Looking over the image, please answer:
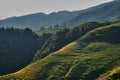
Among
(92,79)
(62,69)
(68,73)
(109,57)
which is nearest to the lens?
(92,79)

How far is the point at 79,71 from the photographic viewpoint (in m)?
173

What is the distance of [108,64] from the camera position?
178500 mm

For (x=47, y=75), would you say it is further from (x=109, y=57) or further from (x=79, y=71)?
(x=109, y=57)

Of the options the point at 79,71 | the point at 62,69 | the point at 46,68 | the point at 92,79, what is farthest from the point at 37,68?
the point at 92,79

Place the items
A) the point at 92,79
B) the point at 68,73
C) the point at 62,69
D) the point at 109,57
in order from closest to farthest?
the point at 92,79 → the point at 68,73 → the point at 62,69 → the point at 109,57

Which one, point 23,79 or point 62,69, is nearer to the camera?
point 23,79

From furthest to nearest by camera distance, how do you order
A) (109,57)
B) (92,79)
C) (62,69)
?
(109,57) < (62,69) < (92,79)

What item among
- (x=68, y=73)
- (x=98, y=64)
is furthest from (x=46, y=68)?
(x=98, y=64)

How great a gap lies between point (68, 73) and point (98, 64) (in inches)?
876

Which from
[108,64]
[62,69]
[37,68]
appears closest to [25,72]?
[37,68]

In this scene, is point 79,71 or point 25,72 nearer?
point 79,71

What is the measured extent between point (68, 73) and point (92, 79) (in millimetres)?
17004

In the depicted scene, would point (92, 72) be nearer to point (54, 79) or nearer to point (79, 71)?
point (79, 71)

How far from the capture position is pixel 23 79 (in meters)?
169
